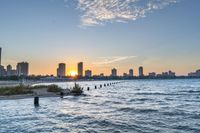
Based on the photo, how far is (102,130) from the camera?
21.5 metres

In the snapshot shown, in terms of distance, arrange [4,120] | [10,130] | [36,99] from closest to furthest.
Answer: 1. [10,130]
2. [4,120]
3. [36,99]

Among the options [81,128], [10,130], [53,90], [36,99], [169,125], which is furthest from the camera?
[53,90]

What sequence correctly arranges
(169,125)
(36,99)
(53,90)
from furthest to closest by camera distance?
(53,90) → (36,99) → (169,125)

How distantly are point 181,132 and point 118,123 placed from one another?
623cm

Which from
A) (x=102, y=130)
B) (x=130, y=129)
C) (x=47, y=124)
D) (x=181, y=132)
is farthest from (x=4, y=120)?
(x=181, y=132)

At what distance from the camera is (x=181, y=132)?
68.3ft

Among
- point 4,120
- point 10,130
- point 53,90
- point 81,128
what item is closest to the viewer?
point 10,130

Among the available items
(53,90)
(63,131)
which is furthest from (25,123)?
(53,90)

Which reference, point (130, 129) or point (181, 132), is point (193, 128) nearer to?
point (181, 132)

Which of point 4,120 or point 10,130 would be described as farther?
point 4,120

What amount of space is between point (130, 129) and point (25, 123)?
9.77 meters

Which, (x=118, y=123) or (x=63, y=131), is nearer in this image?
(x=63, y=131)

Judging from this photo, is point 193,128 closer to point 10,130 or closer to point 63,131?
point 63,131

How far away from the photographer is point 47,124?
23.8m
